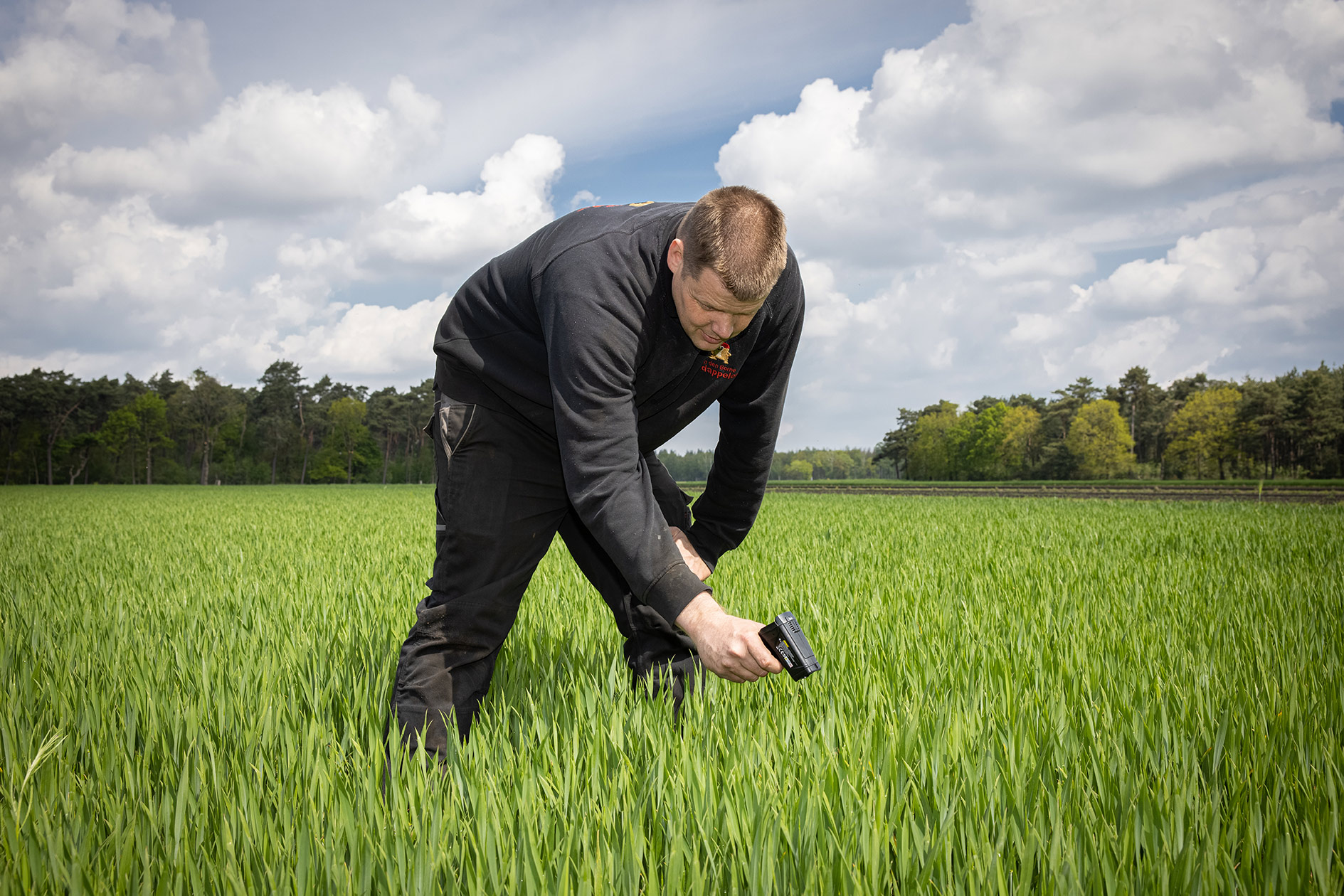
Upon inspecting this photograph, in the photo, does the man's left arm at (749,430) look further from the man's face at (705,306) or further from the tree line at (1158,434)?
the tree line at (1158,434)

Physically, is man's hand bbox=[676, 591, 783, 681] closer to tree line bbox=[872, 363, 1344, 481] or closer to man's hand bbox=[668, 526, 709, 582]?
man's hand bbox=[668, 526, 709, 582]

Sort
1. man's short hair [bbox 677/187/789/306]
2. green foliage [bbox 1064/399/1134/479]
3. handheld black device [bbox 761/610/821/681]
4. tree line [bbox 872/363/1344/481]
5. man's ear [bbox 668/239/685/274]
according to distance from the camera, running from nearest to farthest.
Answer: handheld black device [bbox 761/610/821/681]
man's short hair [bbox 677/187/789/306]
man's ear [bbox 668/239/685/274]
tree line [bbox 872/363/1344/481]
green foliage [bbox 1064/399/1134/479]

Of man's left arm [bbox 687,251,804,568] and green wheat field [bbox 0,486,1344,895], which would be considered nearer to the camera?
green wheat field [bbox 0,486,1344,895]

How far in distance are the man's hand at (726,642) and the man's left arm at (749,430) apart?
0.97 m

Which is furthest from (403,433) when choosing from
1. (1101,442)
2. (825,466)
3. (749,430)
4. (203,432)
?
(825,466)

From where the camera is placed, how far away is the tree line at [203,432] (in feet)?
228

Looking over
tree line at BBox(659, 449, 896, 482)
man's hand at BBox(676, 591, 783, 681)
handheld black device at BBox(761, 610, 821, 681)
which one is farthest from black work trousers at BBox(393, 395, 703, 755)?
tree line at BBox(659, 449, 896, 482)

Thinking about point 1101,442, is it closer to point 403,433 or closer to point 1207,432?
point 1207,432

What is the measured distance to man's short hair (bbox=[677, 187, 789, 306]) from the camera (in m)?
1.77

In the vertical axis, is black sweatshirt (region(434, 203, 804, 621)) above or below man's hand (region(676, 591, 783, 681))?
above

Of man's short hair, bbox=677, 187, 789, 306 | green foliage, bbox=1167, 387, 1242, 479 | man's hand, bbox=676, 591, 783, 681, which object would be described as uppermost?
green foliage, bbox=1167, 387, 1242, 479

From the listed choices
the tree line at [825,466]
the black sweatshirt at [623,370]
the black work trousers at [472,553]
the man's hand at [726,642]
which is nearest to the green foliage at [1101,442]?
the black sweatshirt at [623,370]

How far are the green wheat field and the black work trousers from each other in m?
0.16

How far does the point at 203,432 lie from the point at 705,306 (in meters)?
85.7
